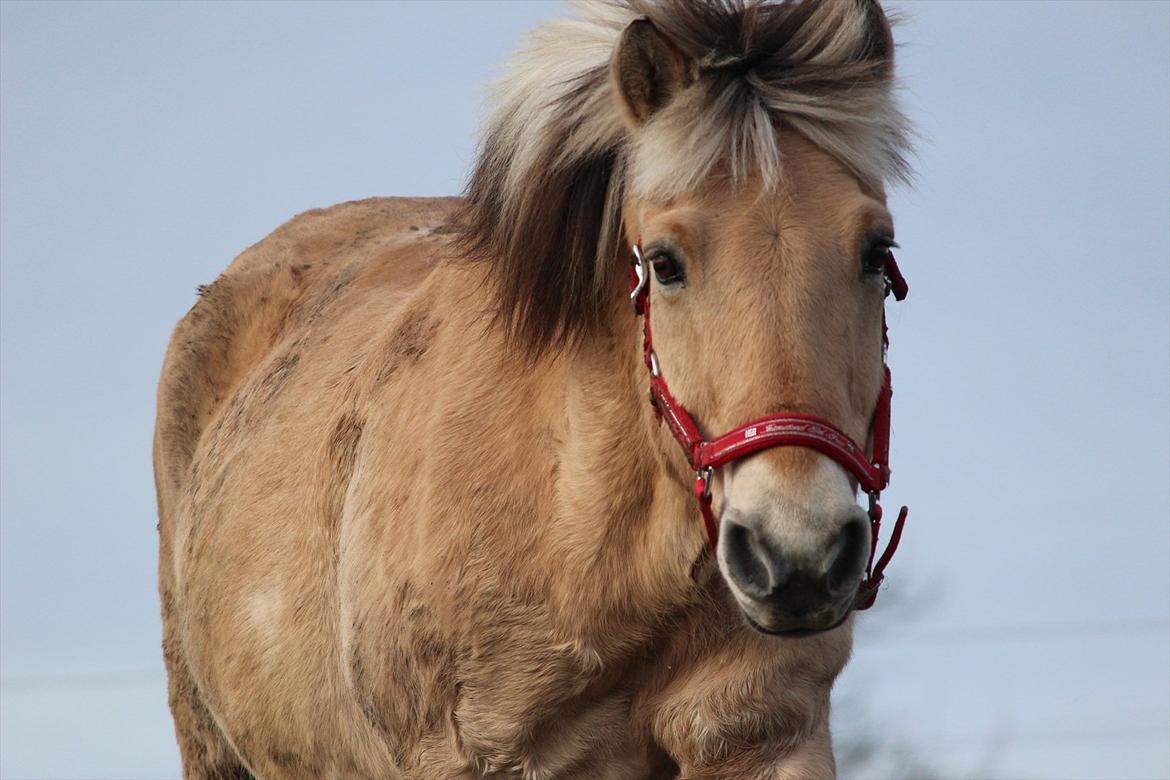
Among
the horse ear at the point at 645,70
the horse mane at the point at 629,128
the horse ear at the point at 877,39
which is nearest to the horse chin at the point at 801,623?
the horse mane at the point at 629,128

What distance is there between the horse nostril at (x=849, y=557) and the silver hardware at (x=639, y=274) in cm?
86

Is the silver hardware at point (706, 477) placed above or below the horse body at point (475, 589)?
above

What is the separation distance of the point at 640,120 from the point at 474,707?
1.56 metres

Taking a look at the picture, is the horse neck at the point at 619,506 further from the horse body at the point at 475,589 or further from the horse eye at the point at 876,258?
the horse eye at the point at 876,258

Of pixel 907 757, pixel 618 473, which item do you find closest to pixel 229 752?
pixel 618 473

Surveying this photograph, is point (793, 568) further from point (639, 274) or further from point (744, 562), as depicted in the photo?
point (639, 274)

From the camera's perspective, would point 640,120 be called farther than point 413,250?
No

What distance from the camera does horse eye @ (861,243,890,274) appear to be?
377 cm

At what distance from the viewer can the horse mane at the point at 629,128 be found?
153 inches

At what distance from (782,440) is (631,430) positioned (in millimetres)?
783

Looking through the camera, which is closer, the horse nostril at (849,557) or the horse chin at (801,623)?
the horse nostril at (849,557)

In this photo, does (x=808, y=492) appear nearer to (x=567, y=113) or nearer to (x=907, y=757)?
(x=567, y=113)

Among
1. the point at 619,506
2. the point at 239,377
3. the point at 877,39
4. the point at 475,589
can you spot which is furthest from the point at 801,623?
the point at 239,377

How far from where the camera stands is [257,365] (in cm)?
669
